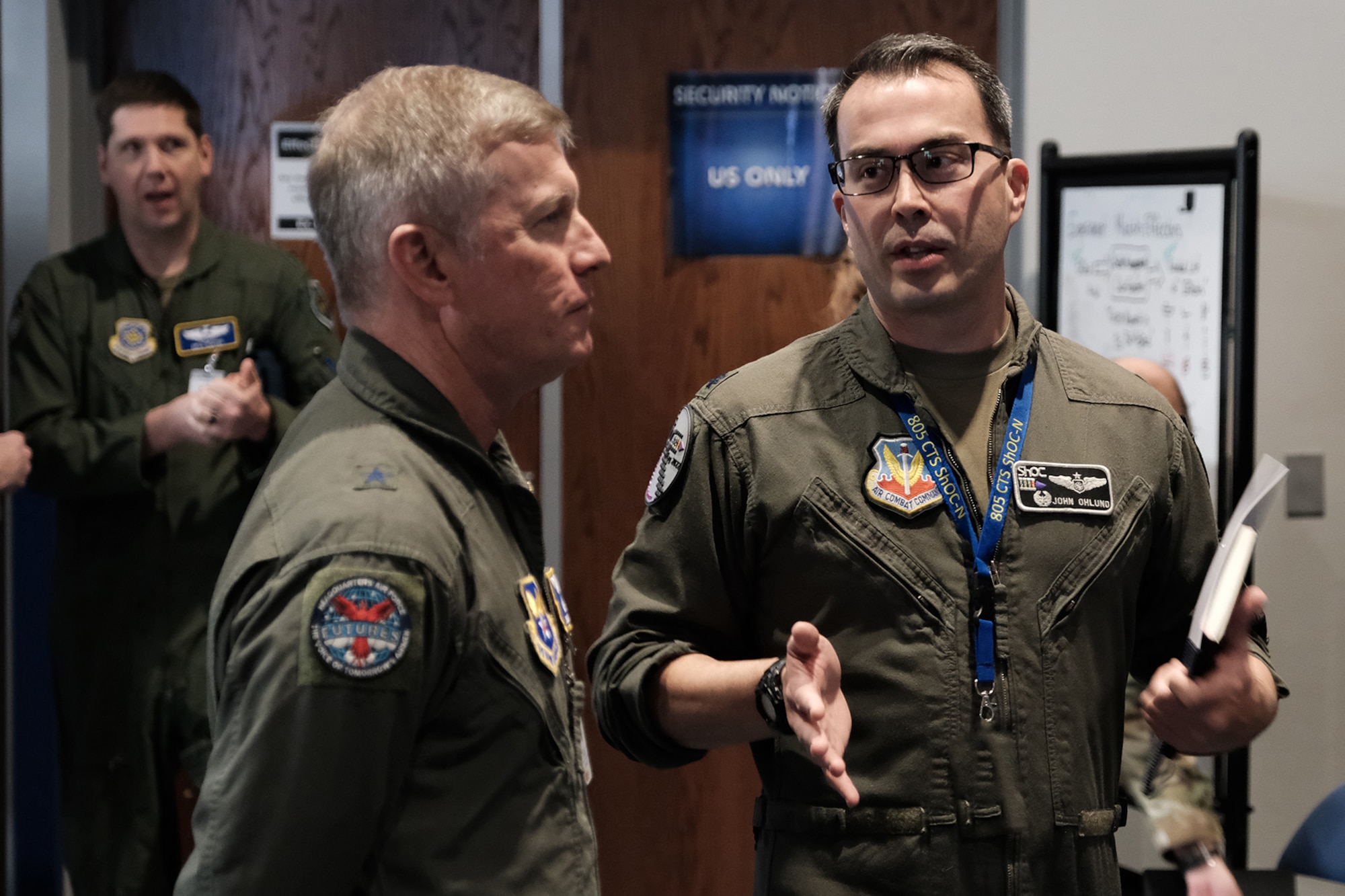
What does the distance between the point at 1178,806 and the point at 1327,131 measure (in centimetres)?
230

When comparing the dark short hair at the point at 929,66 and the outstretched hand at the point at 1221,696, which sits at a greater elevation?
the dark short hair at the point at 929,66

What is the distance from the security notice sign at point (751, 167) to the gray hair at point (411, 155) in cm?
234

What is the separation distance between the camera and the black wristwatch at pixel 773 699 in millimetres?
1264

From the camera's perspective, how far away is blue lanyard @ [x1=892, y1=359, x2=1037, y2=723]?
4.72 feet

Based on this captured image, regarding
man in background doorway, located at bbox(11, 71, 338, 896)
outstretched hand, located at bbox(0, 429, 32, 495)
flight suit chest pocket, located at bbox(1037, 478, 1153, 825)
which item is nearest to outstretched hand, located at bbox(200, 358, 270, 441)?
man in background doorway, located at bbox(11, 71, 338, 896)

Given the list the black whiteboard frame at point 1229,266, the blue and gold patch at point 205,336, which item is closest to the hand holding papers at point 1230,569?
the black whiteboard frame at point 1229,266

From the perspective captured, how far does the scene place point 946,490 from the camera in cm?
149

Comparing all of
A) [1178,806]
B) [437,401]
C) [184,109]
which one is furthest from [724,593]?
[184,109]

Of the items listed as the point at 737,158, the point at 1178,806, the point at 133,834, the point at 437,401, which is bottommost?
the point at 133,834

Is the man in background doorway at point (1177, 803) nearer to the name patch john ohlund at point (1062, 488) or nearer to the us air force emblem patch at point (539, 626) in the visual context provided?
the name patch john ohlund at point (1062, 488)

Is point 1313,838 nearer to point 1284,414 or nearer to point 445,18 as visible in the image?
point 1284,414

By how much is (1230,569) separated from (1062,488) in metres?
0.26

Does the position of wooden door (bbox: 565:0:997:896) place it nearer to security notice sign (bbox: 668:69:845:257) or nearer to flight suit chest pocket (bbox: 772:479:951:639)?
security notice sign (bbox: 668:69:845:257)

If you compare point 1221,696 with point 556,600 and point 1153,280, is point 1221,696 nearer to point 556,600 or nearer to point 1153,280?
point 556,600
